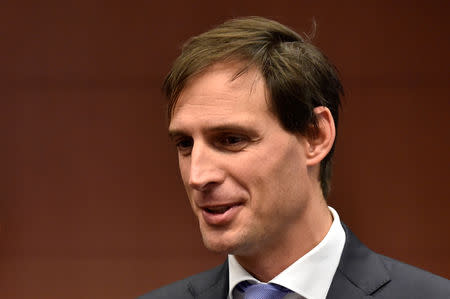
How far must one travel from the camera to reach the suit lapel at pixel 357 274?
1.65 metres

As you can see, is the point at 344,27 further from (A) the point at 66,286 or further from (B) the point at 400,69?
(A) the point at 66,286

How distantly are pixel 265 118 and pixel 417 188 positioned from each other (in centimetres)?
114

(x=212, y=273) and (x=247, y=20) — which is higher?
(x=247, y=20)

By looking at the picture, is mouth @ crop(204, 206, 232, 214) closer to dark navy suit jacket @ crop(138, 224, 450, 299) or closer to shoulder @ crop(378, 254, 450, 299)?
dark navy suit jacket @ crop(138, 224, 450, 299)

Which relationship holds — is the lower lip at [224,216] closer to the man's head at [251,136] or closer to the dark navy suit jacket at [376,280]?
the man's head at [251,136]

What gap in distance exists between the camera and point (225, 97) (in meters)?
1.63

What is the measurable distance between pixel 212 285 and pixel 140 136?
0.93 meters

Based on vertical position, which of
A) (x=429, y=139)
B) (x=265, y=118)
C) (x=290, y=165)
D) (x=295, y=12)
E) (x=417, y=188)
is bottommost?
(x=417, y=188)

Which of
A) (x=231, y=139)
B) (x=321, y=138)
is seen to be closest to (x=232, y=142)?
(x=231, y=139)

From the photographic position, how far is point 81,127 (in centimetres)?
265

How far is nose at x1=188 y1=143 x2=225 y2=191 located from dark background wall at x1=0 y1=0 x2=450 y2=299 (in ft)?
3.44

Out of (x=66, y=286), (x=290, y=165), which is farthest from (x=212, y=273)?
(x=66, y=286)

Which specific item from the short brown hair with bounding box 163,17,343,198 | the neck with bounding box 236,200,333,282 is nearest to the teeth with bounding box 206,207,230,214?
the neck with bounding box 236,200,333,282

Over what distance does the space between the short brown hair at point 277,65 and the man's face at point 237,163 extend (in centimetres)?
3
